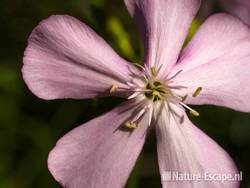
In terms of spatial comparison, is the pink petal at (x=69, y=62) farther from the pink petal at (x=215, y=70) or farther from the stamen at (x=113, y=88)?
the pink petal at (x=215, y=70)

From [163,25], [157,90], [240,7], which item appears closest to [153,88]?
[157,90]

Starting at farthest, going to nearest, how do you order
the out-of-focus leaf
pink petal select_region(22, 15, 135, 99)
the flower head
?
1. the flower head
2. the out-of-focus leaf
3. pink petal select_region(22, 15, 135, 99)

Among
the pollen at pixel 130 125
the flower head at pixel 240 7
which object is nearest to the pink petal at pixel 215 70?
the pollen at pixel 130 125

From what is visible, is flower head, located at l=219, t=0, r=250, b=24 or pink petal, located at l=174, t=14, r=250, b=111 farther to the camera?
flower head, located at l=219, t=0, r=250, b=24

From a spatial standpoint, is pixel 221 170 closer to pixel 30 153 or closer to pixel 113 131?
pixel 113 131

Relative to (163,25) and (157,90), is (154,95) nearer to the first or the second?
(157,90)

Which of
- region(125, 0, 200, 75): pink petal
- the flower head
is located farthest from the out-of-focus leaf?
the flower head

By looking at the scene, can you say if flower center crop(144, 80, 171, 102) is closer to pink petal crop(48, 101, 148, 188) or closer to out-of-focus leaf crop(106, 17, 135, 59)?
pink petal crop(48, 101, 148, 188)
